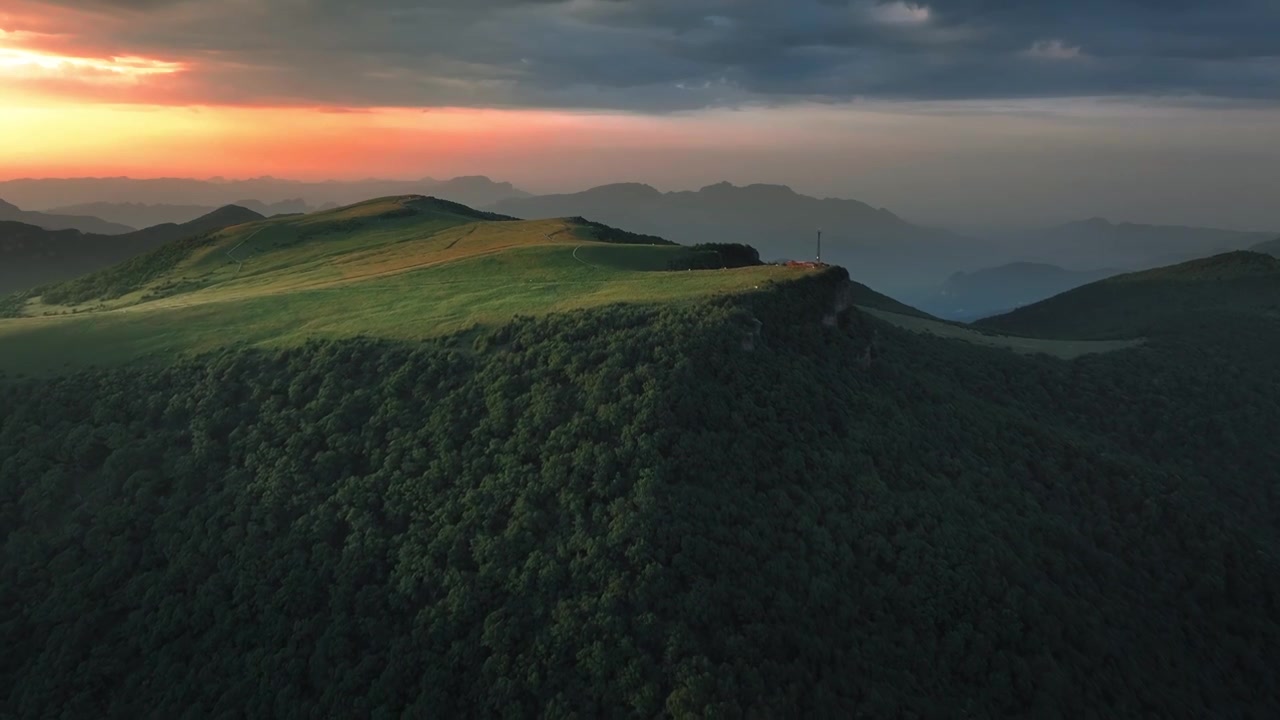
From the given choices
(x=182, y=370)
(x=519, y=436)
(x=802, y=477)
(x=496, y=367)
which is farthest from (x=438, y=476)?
(x=182, y=370)

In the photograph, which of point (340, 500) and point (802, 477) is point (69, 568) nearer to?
point (340, 500)

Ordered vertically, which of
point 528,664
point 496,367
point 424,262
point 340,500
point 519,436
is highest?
point 424,262

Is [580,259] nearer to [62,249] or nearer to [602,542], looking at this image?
[602,542]

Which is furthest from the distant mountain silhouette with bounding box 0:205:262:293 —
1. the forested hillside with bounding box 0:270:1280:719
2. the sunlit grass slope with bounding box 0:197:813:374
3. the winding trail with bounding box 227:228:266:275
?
the forested hillside with bounding box 0:270:1280:719

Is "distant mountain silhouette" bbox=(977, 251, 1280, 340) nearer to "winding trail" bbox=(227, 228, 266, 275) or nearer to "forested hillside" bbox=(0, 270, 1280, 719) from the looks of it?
"forested hillside" bbox=(0, 270, 1280, 719)

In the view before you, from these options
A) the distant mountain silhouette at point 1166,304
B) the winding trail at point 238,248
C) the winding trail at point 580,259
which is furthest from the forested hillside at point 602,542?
the distant mountain silhouette at point 1166,304

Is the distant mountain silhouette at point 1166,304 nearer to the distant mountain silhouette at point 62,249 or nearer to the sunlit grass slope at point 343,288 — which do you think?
the sunlit grass slope at point 343,288

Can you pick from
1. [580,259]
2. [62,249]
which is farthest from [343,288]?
[62,249]
